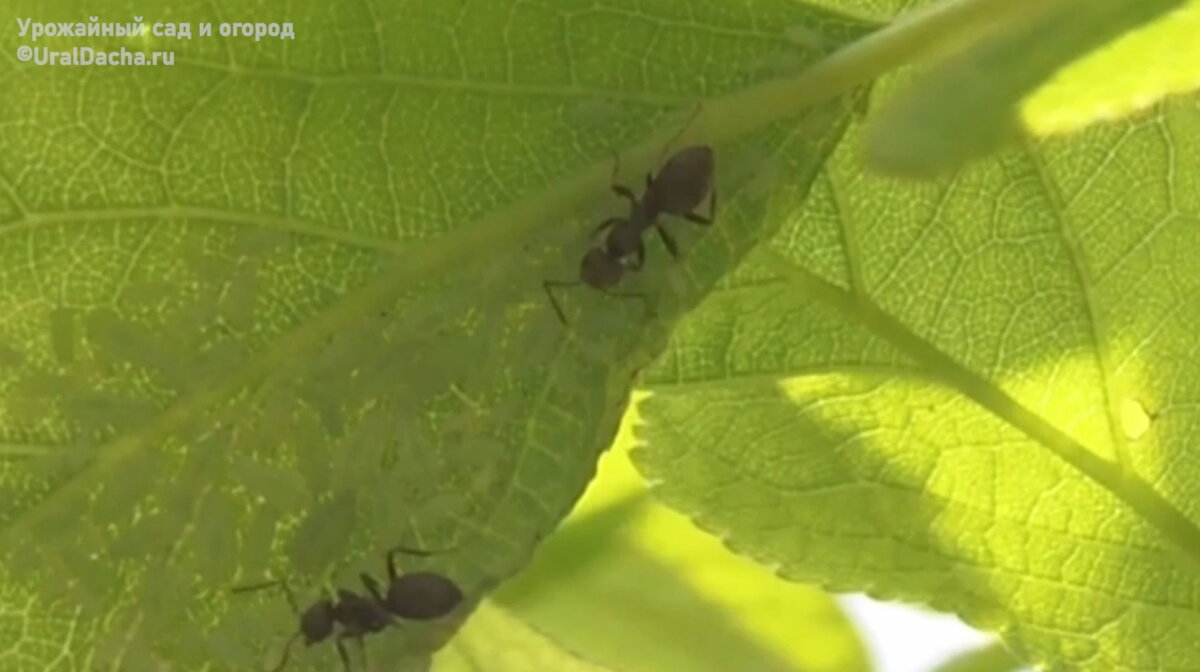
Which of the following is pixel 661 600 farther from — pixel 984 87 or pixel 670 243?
pixel 984 87

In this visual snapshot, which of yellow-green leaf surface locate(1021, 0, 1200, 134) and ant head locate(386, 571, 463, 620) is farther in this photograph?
ant head locate(386, 571, 463, 620)

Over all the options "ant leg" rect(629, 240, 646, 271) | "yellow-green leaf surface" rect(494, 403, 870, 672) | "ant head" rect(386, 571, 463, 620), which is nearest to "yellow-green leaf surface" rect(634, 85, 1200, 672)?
"ant leg" rect(629, 240, 646, 271)

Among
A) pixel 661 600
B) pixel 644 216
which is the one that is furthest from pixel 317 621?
pixel 661 600

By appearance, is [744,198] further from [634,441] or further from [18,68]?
[18,68]

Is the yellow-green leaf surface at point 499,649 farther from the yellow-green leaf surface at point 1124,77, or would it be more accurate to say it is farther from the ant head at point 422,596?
the yellow-green leaf surface at point 1124,77

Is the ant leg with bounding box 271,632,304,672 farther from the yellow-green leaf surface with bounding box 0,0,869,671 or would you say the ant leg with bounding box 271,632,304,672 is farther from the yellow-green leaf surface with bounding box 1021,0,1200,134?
the yellow-green leaf surface with bounding box 1021,0,1200,134

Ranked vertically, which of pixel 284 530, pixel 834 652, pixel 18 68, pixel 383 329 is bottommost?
pixel 834 652

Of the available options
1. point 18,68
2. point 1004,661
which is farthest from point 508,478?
point 1004,661

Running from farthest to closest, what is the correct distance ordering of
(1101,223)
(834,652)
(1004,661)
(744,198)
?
(834,652), (1004,661), (1101,223), (744,198)
